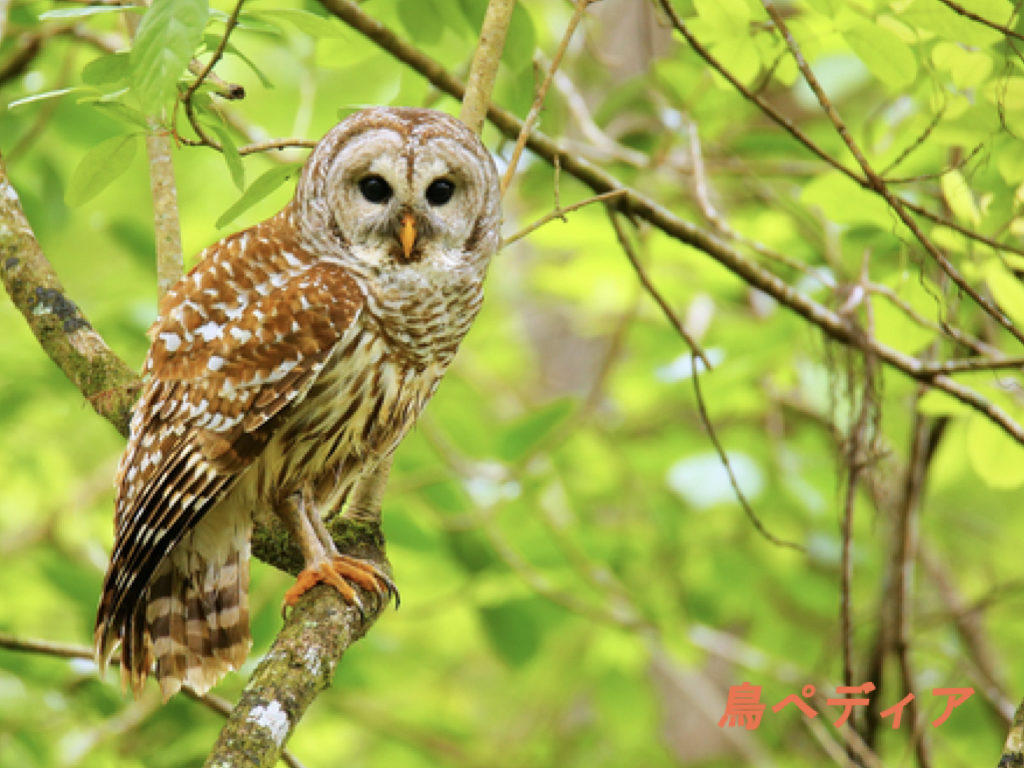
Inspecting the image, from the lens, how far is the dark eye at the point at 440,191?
281 centimetres

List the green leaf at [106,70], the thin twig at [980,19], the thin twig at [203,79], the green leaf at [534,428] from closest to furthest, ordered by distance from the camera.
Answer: the thin twig at [203,79] → the thin twig at [980,19] → the green leaf at [106,70] → the green leaf at [534,428]

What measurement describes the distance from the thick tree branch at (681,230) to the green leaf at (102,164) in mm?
689

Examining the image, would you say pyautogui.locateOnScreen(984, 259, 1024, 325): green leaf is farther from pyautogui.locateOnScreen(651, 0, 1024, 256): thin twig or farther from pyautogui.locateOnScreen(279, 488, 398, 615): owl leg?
pyautogui.locateOnScreen(279, 488, 398, 615): owl leg

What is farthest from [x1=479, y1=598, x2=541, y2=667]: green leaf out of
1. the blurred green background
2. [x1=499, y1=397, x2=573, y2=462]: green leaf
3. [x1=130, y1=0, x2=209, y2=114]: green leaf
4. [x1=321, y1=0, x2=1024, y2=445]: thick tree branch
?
[x1=130, y1=0, x2=209, y2=114]: green leaf

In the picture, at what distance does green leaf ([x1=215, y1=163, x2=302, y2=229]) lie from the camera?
2.53 metres

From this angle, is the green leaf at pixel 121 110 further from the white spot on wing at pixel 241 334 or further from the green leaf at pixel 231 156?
the white spot on wing at pixel 241 334

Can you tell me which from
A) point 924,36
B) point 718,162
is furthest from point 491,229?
point 718,162

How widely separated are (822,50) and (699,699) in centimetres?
408

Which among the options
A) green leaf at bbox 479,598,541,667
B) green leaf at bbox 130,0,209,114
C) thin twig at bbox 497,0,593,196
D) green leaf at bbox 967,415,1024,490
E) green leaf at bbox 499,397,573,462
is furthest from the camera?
green leaf at bbox 479,598,541,667

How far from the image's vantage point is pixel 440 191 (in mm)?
2844

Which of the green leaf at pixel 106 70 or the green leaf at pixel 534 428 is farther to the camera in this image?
the green leaf at pixel 534 428

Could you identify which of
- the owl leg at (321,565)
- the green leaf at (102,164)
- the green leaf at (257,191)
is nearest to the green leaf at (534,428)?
the owl leg at (321,565)

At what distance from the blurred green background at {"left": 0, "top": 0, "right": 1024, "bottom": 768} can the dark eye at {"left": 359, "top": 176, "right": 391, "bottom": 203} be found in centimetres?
25

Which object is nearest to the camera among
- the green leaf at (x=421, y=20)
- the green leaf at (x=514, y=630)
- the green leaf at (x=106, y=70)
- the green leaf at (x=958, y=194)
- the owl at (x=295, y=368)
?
the green leaf at (x=106, y=70)
